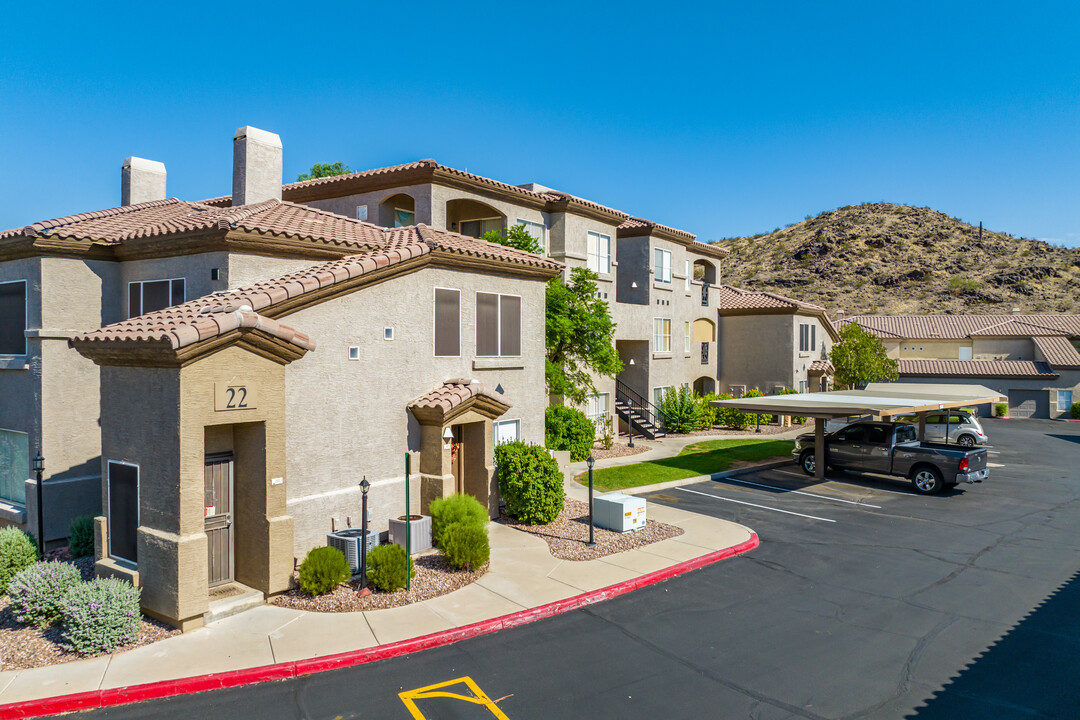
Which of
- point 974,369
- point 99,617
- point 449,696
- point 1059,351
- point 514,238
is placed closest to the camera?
point 449,696

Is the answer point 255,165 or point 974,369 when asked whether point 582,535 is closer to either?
point 255,165

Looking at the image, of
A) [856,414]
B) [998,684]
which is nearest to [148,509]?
[998,684]

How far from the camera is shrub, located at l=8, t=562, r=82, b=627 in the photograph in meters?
9.60

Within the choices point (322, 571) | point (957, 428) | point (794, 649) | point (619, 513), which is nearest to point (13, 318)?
point (322, 571)

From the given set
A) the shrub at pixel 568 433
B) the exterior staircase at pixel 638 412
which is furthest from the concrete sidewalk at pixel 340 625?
the exterior staircase at pixel 638 412

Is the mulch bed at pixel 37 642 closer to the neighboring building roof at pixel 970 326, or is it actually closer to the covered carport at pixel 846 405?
the covered carport at pixel 846 405

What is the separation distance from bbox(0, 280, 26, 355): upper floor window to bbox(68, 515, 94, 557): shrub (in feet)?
13.3

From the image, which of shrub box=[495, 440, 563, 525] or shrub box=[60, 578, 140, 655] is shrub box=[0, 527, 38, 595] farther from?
shrub box=[495, 440, 563, 525]

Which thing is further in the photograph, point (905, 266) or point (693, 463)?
point (905, 266)

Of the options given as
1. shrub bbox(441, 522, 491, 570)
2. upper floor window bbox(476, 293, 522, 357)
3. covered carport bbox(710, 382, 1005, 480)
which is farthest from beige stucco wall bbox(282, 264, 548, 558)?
covered carport bbox(710, 382, 1005, 480)

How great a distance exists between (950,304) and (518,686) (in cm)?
7822

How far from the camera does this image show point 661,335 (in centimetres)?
3334

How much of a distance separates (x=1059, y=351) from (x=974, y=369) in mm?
4874

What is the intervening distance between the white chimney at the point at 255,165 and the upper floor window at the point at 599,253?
14.3 metres
